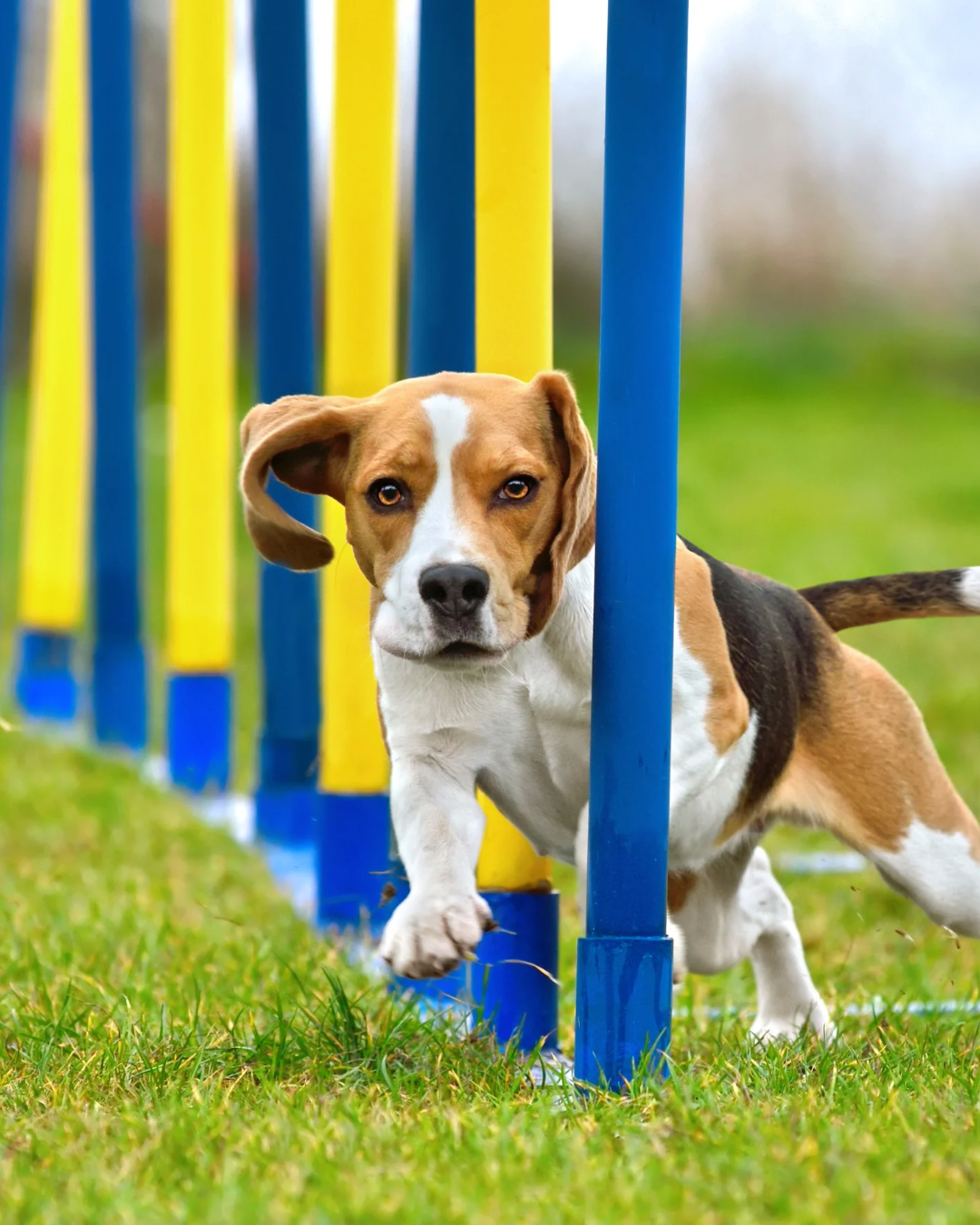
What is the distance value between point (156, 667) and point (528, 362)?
910 cm

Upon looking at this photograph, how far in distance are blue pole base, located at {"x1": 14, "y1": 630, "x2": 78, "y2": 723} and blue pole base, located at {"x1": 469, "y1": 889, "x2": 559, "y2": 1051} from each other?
616 cm

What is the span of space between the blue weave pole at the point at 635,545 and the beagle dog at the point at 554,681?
0.09m

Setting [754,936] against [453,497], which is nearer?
[453,497]

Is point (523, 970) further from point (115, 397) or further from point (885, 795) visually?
point (115, 397)

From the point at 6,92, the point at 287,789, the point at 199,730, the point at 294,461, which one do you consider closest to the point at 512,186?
the point at 294,461

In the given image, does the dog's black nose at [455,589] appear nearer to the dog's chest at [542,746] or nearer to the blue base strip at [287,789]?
the dog's chest at [542,746]

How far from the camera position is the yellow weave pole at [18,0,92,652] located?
9062 millimetres

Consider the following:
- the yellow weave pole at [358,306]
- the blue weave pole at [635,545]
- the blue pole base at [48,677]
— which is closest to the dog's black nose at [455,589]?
the blue weave pole at [635,545]

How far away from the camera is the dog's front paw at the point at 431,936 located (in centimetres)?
277

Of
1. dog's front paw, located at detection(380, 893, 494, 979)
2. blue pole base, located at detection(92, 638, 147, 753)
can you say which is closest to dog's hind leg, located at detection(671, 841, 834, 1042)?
dog's front paw, located at detection(380, 893, 494, 979)

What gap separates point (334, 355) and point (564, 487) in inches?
69.7

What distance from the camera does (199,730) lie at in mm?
7348

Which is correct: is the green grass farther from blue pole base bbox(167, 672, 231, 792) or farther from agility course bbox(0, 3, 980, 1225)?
blue pole base bbox(167, 672, 231, 792)

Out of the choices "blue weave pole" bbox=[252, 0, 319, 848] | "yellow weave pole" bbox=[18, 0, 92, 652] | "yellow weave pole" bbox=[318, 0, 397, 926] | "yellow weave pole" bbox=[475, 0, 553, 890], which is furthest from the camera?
"yellow weave pole" bbox=[18, 0, 92, 652]
